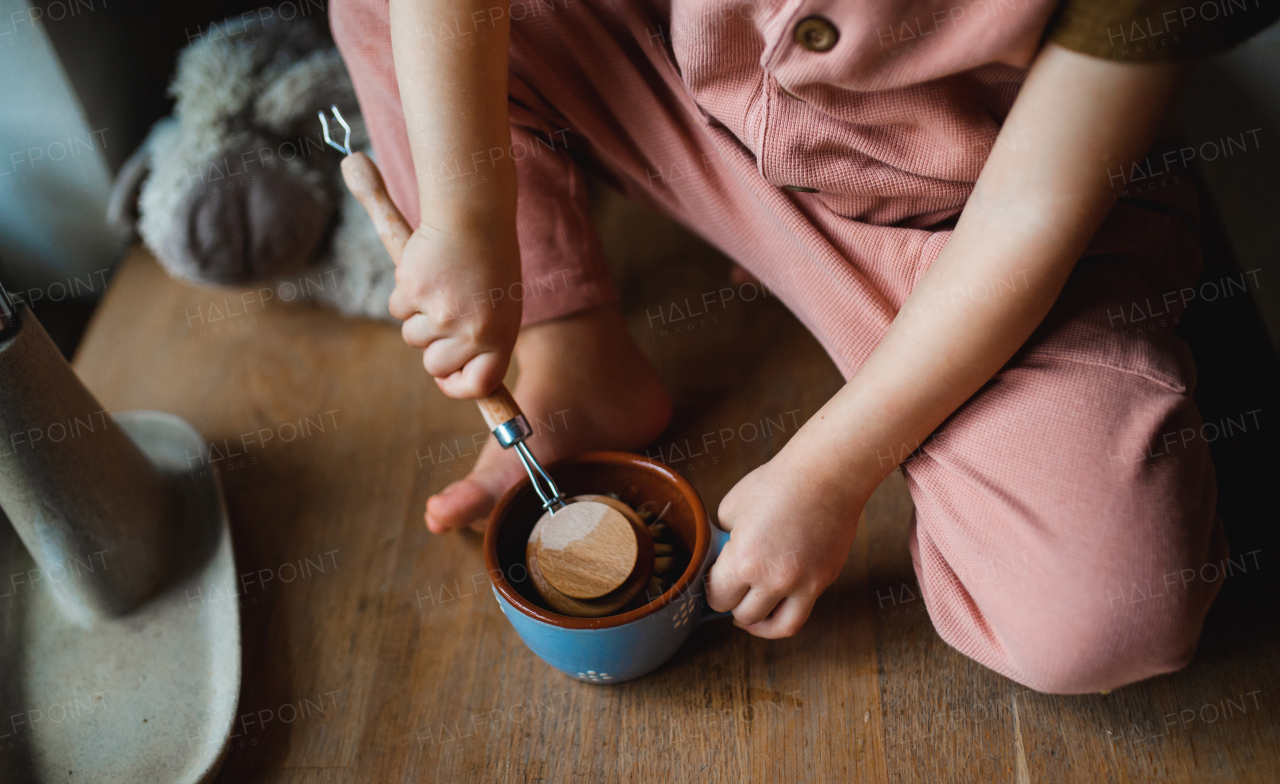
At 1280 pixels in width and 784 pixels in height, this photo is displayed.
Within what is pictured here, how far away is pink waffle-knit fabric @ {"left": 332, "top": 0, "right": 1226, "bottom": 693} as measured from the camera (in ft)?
1.64

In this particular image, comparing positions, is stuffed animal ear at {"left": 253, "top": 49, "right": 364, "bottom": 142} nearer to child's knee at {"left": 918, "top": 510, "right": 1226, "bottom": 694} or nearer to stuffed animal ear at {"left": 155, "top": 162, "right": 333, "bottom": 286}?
stuffed animal ear at {"left": 155, "top": 162, "right": 333, "bottom": 286}

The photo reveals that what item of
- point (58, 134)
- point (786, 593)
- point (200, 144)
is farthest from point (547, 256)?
point (58, 134)

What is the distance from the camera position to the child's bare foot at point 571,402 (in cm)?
70

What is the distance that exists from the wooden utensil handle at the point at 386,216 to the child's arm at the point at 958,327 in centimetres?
15

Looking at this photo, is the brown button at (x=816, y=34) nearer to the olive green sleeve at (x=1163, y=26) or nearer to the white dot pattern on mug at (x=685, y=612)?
the olive green sleeve at (x=1163, y=26)

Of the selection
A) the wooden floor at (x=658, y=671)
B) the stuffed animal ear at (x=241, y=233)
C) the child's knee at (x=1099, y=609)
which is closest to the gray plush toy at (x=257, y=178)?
the stuffed animal ear at (x=241, y=233)

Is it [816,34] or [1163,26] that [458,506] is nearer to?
[816,34]

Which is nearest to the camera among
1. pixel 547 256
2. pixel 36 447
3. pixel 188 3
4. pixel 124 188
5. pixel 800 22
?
pixel 800 22

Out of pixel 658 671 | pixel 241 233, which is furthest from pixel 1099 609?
pixel 241 233

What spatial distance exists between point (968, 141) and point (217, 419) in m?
0.68

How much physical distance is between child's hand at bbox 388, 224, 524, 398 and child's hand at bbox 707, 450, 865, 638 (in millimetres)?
185

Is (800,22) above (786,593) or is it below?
above

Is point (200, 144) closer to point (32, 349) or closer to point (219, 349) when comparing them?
point (219, 349)

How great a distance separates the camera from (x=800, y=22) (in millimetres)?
480
